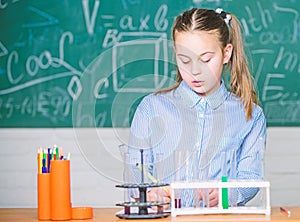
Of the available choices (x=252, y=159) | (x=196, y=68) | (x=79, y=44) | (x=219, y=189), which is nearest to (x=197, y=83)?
(x=196, y=68)

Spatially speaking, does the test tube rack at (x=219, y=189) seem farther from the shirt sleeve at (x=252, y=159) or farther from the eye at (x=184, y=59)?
the eye at (x=184, y=59)

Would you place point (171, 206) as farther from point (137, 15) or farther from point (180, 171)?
point (137, 15)

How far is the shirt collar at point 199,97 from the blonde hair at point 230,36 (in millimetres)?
55

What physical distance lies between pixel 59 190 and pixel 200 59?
69 cm

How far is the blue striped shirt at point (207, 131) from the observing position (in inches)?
106

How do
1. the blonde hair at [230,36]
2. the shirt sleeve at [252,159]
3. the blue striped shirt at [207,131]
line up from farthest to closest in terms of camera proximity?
the blonde hair at [230,36] < the blue striped shirt at [207,131] < the shirt sleeve at [252,159]

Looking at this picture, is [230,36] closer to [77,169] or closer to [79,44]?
[79,44]

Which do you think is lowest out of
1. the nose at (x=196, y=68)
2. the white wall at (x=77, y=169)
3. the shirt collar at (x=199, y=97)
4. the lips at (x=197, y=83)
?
the white wall at (x=77, y=169)

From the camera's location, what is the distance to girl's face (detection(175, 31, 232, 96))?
274 cm

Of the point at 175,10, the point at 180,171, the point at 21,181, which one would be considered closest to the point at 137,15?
the point at 175,10

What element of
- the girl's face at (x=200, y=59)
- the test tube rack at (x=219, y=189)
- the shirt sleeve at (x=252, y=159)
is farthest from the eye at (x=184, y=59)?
the test tube rack at (x=219, y=189)

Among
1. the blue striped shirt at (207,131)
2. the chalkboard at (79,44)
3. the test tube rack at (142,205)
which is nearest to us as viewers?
the test tube rack at (142,205)

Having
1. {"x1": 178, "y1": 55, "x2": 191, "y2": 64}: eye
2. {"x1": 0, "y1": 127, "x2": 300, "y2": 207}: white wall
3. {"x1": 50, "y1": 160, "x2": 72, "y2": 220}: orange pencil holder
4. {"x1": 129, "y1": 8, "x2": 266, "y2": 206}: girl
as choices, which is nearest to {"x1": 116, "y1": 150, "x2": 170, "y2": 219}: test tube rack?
{"x1": 50, "y1": 160, "x2": 72, "y2": 220}: orange pencil holder

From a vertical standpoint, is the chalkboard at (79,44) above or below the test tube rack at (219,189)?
above
